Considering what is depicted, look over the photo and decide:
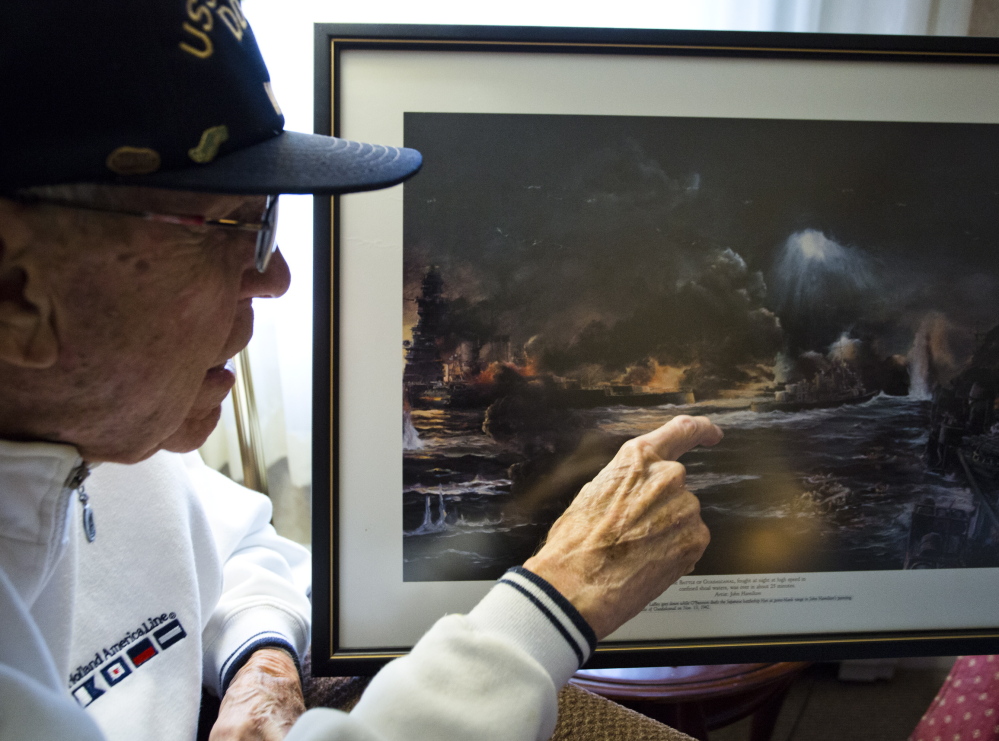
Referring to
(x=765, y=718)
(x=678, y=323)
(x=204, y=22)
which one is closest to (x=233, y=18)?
(x=204, y=22)

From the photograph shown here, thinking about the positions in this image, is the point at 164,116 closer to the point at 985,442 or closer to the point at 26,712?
the point at 26,712

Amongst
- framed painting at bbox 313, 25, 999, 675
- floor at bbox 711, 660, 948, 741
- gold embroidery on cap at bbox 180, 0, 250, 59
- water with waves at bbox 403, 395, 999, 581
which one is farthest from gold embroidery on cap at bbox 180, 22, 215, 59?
floor at bbox 711, 660, 948, 741

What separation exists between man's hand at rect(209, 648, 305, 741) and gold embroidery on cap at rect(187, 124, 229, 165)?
2.22ft

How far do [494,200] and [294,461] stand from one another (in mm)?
931

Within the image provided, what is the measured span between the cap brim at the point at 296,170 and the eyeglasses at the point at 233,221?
5cm

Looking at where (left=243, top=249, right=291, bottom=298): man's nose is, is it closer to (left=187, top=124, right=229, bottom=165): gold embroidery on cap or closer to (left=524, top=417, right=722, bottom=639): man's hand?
(left=187, top=124, right=229, bottom=165): gold embroidery on cap

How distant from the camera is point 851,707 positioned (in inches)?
75.7

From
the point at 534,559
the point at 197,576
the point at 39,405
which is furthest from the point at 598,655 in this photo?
the point at 39,405

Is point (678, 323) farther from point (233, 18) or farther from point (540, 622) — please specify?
point (233, 18)

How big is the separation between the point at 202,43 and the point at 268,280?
0.24 m

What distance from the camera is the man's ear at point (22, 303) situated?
1.60 ft

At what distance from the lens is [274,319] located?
1423 millimetres

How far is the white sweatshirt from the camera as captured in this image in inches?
22.7

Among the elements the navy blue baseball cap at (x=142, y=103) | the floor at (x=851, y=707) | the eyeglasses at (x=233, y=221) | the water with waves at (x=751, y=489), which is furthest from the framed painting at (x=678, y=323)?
the floor at (x=851, y=707)
